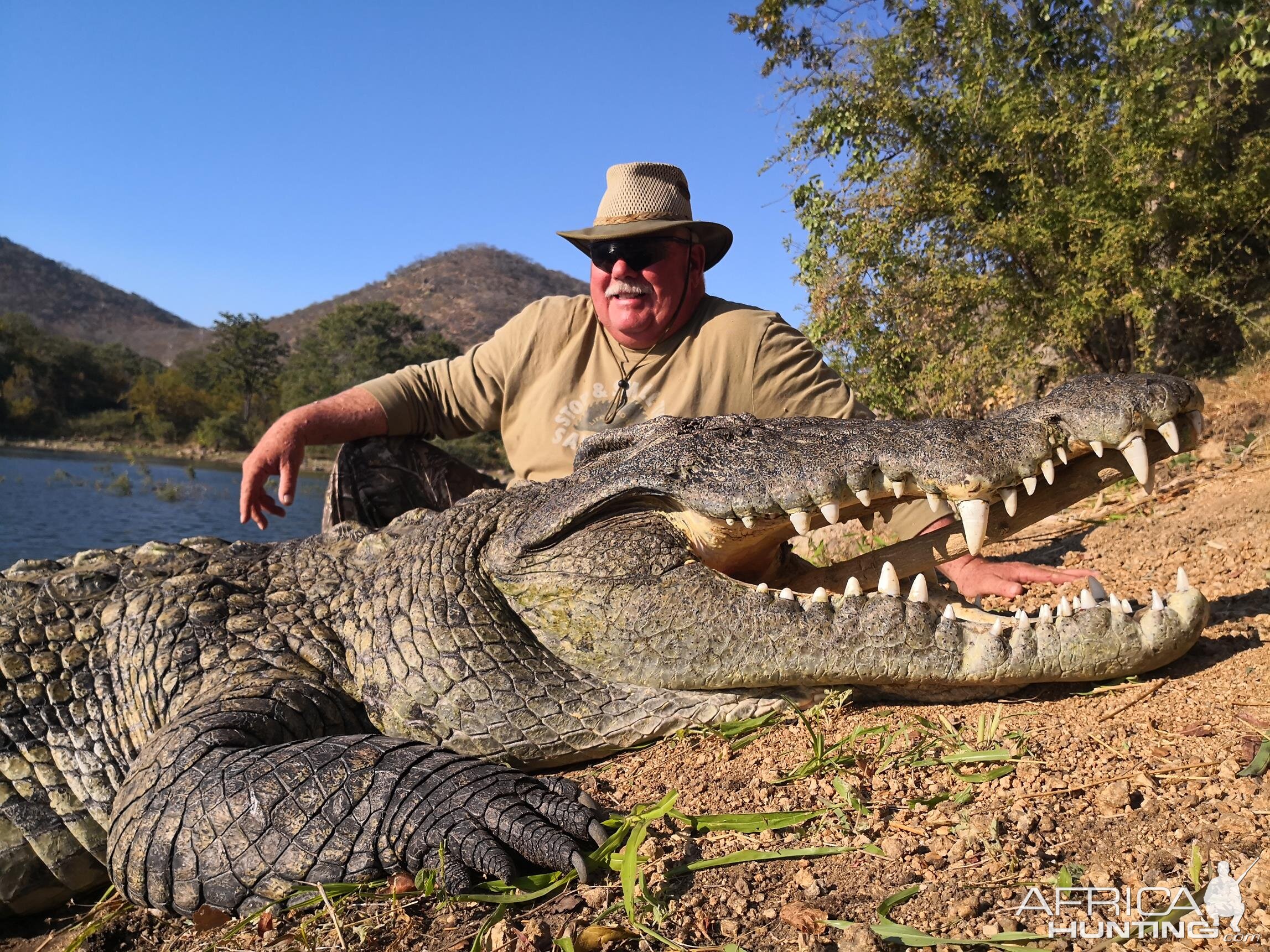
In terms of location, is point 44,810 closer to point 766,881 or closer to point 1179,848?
point 766,881

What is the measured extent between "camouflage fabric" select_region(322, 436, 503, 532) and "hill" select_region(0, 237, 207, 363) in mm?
126652

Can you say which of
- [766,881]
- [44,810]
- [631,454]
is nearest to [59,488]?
[44,810]

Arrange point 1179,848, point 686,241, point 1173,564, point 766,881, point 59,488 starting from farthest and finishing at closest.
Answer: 1. point 59,488
2. point 686,241
3. point 1173,564
4. point 766,881
5. point 1179,848

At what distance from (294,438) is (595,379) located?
1586mm

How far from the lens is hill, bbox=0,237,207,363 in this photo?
11594 cm

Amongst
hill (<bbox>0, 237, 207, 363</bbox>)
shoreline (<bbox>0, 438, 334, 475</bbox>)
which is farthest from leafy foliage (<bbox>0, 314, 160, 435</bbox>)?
hill (<bbox>0, 237, 207, 363</bbox>)

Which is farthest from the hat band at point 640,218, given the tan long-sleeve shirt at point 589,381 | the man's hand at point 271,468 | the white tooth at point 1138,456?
the white tooth at point 1138,456

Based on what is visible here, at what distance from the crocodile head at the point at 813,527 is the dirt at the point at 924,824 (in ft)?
0.48

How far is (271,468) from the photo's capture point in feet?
13.1

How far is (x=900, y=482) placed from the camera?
2.12 m

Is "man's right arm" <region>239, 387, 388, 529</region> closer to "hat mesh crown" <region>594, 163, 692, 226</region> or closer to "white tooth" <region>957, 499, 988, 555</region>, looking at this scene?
"hat mesh crown" <region>594, 163, 692, 226</region>

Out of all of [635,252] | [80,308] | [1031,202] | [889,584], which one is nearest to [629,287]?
[635,252]

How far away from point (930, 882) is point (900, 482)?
100 cm

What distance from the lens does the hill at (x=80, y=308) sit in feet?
380
